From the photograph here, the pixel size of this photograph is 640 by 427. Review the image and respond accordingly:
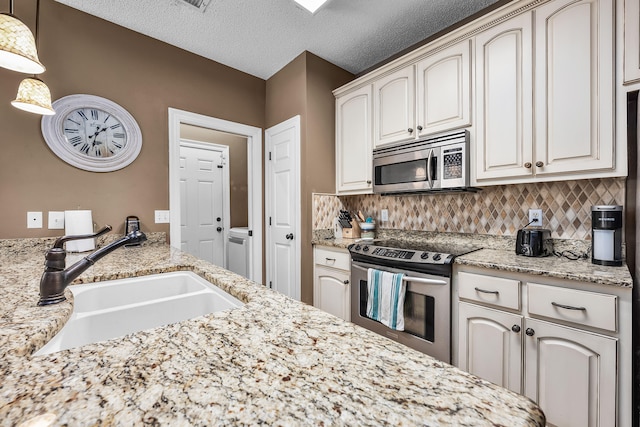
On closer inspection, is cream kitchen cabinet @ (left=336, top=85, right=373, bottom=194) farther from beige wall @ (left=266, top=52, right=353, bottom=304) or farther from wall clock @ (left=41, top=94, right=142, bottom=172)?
wall clock @ (left=41, top=94, right=142, bottom=172)

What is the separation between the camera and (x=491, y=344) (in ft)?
4.86

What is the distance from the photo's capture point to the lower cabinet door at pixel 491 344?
1.40 metres

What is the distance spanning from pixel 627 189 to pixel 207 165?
13.7 feet

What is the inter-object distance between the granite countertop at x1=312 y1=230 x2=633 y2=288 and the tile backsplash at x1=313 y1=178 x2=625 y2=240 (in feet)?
0.19

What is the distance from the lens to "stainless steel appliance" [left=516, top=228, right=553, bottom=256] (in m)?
1.64

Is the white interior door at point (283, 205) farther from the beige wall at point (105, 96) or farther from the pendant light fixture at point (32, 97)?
the pendant light fixture at point (32, 97)

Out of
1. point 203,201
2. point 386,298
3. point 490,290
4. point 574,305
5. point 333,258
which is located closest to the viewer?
point 574,305

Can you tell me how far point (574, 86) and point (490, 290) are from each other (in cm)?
117

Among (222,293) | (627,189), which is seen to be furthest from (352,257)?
(627,189)

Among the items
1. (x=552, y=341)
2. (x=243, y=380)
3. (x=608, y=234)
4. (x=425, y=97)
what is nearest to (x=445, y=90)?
(x=425, y=97)

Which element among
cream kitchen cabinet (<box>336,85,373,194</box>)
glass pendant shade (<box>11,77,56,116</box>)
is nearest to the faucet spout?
glass pendant shade (<box>11,77,56,116</box>)

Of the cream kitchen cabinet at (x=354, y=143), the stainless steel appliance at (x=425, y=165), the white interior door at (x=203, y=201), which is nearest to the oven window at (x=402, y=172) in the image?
the stainless steel appliance at (x=425, y=165)

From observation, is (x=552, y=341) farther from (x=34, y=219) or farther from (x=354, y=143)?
(x=34, y=219)

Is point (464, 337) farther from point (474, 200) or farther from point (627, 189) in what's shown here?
point (627, 189)
